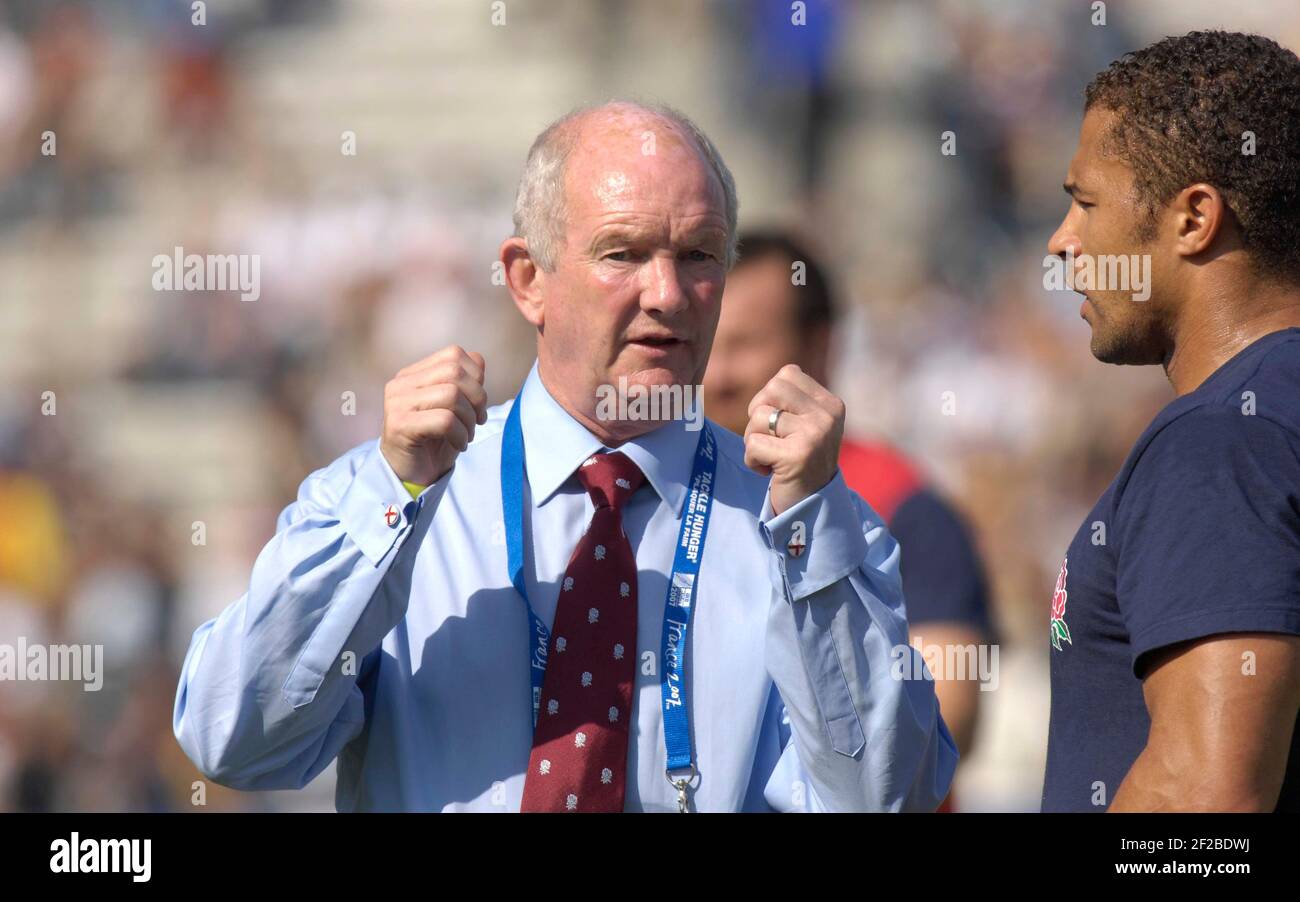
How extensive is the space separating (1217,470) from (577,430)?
1.14 m

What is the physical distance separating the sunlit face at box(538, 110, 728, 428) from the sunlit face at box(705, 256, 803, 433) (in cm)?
174

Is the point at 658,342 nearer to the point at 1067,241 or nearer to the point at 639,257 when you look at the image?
the point at 639,257

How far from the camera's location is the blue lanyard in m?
2.60

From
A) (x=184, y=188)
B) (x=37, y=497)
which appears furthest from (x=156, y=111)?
(x=37, y=497)

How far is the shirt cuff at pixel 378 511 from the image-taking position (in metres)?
2.49

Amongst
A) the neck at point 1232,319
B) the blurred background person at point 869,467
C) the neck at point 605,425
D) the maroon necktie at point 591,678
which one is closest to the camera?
the neck at point 1232,319

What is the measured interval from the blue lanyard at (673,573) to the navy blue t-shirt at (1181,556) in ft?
2.02

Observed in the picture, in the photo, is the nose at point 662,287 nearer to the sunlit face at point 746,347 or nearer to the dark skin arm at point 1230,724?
the dark skin arm at point 1230,724

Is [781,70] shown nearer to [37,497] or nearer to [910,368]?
[910,368]

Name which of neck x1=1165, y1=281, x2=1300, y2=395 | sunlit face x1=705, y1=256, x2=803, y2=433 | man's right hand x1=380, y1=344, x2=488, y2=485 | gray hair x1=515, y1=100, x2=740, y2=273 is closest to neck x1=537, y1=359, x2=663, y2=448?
gray hair x1=515, y1=100, x2=740, y2=273

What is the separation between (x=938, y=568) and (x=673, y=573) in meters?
1.92

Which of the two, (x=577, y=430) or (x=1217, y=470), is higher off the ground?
(x=577, y=430)

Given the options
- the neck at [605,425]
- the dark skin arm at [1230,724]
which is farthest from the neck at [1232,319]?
the neck at [605,425]

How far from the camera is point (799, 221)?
8711mm
